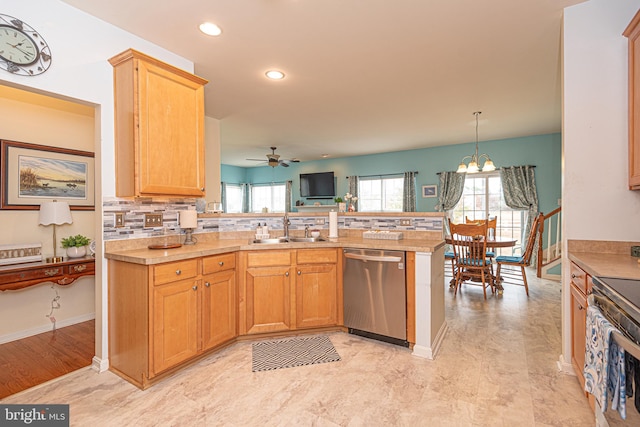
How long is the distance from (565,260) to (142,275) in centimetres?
298

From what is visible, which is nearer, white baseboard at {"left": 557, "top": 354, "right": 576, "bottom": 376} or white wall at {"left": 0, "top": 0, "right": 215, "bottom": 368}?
white wall at {"left": 0, "top": 0, "right": 215, "bottom": 368}

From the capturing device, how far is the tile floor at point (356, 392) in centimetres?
175

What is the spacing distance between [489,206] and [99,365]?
6767mm

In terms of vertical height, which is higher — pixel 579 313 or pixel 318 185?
pixel 318 185

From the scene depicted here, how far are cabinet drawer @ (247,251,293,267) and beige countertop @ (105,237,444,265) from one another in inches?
1.9

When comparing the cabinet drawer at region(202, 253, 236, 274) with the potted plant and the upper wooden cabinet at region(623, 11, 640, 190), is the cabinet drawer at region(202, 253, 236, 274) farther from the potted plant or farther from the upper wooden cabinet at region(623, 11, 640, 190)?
the upper wooden cabinet at region(623, 11, 640, 190)

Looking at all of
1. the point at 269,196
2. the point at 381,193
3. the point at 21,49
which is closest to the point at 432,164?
the point at 381,193

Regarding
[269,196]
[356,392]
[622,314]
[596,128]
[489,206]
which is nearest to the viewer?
[622,314]

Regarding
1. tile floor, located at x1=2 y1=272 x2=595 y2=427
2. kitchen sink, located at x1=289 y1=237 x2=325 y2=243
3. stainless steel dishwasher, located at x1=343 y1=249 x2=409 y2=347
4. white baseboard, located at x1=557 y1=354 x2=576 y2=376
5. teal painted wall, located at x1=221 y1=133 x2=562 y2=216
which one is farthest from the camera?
teal painted wall, located at x1=221 y1=133 x2=562 y2=216

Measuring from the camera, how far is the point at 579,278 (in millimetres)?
1896

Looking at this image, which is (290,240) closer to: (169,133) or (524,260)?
(169,133)

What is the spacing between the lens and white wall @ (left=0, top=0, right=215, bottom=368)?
1944mm

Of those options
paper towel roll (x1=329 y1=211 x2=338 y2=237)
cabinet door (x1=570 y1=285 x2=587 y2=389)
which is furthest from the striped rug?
cabinet door (x1=570 y1=285 x2=587 y2=389)

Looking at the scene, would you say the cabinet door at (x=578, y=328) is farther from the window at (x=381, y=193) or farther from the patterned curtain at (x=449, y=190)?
the window at (x=381, y=193)
